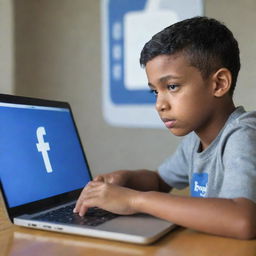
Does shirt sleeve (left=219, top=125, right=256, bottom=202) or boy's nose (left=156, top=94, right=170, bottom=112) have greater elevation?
boy's nose (left=156, top=94, right=170, bottom=112)

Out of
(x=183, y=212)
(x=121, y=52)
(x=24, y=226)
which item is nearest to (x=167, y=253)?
(x=183, y=212)

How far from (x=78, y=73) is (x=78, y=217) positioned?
1623mm

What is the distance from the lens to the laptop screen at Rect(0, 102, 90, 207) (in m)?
0.78

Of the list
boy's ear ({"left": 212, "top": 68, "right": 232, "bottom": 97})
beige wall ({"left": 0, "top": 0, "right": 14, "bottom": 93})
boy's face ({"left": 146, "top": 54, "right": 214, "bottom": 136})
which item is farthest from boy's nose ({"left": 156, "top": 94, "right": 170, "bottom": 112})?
beige wall ({"left": 0, "top": 0, "right": 14, "bottom": 93})

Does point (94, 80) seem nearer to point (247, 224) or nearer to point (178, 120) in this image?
point (178, 120)

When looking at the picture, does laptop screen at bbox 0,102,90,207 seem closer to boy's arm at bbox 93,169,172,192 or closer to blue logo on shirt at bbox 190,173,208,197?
boy's arm at bbox 93,169,172,192

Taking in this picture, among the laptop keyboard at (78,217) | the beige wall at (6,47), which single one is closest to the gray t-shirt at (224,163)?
the laptop keyboard at (78,217)

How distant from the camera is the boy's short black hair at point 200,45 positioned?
0.85 metres

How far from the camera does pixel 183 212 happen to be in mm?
632

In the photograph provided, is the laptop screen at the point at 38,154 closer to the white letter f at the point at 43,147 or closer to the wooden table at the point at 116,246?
the white letter f at the point at 43,147

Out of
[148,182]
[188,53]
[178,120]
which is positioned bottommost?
[148,182]

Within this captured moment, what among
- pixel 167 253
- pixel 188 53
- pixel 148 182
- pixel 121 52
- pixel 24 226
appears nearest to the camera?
pixel 167 253

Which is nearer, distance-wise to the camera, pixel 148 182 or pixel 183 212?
pixel 183 212

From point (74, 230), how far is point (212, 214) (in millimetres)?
226
